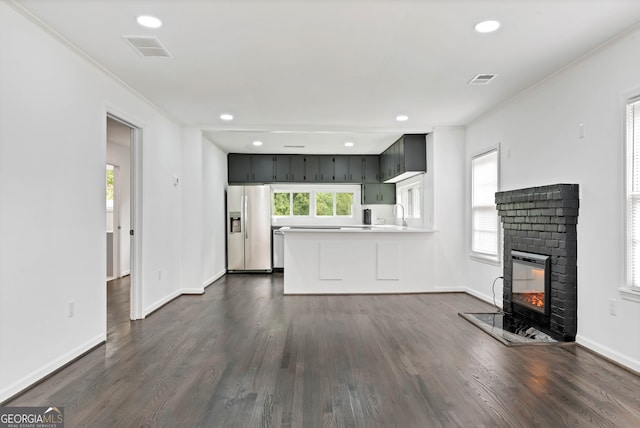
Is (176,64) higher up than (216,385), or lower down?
higher up

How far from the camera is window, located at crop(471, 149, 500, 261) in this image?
4898 millimetres

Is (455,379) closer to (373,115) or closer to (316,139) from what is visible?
(373,115)

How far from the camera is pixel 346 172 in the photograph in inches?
317

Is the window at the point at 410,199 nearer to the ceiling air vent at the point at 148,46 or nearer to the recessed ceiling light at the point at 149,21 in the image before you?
the ceiling air vent at the point at 148,46

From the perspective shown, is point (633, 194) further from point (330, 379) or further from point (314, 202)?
point (314, 202)

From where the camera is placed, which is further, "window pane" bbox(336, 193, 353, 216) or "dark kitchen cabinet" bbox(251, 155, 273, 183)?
"window pane" bbox(336, 193, 353, 216)

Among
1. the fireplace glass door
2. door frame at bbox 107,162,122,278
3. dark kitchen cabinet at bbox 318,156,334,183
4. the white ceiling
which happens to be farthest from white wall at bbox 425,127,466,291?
door frame at bbox 107,162,122,278

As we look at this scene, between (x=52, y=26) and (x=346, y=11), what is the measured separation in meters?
2.15

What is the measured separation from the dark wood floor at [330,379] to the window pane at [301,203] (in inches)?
177

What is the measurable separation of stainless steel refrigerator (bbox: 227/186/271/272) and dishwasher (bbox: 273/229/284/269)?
0.26 metres

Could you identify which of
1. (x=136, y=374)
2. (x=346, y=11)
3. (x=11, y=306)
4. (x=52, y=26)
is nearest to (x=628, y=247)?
(x=346, y=11)

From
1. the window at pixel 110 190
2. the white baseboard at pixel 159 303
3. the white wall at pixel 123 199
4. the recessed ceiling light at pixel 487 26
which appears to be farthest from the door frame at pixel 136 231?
the recessed ceiling light at pixel 487 26

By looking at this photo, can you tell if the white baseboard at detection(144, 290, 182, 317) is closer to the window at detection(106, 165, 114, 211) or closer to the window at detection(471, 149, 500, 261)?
the window at detection(106, 165, 114, 211)

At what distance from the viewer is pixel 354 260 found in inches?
221
